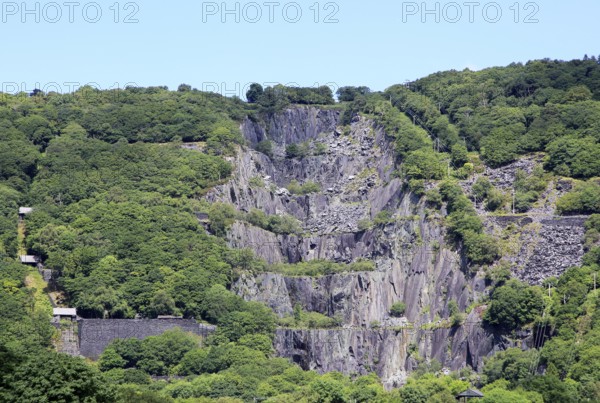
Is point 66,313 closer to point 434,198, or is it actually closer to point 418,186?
point 434,198

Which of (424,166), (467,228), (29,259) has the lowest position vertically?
(29,259)

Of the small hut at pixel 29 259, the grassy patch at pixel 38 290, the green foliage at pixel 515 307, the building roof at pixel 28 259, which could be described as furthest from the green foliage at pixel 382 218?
the grassy patch at pixel 38 290

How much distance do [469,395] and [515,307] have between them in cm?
1649

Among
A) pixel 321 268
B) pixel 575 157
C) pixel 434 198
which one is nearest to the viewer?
pixel 575 157

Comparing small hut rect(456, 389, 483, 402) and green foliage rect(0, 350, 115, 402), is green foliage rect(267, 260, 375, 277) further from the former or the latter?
green foliage rect(0, 350, 115, 402)

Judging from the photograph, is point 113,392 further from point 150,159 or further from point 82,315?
point 150,159

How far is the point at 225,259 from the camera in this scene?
591 ft

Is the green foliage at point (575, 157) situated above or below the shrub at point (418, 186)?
above

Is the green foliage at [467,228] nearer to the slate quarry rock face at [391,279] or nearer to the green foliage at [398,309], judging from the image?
the slate quarry rock face at [391,279]

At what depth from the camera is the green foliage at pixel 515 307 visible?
160625 millimetres

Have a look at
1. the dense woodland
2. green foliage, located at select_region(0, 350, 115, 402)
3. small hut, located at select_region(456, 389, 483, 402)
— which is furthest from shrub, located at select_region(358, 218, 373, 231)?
green foliage, located at select_region(0, 350, 115, 402)

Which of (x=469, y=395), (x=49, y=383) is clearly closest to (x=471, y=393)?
(x=469, y=395)

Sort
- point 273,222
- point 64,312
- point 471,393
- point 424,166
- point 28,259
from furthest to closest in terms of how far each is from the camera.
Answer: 1. point 273,222
2. point 424,166
3. point 28,259
4. point 64,312
5. point 471,393

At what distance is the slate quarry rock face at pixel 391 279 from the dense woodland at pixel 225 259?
1571mm
